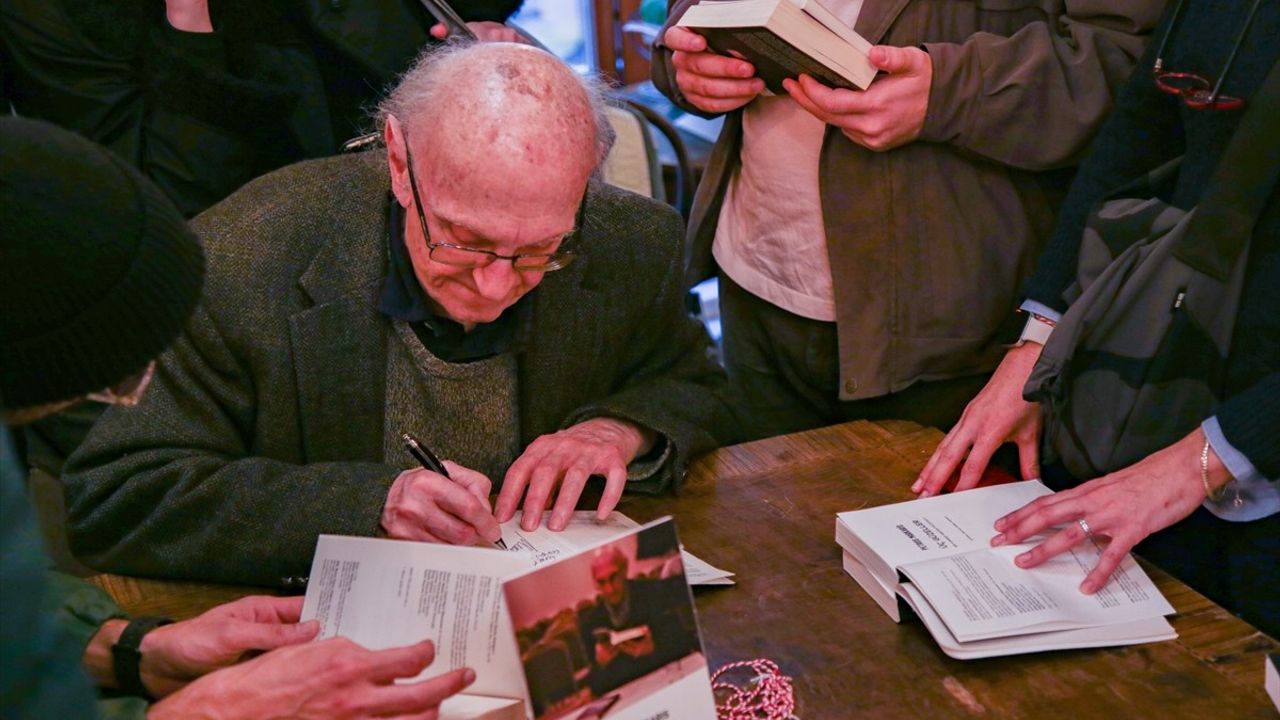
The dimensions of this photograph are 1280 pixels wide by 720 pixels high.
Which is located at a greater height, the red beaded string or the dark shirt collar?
the dark shirt collar

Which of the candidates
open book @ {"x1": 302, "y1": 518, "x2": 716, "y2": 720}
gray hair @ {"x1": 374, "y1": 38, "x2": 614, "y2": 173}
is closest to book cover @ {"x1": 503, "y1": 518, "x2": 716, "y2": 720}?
open book @ {"x1": 302, "y1": 518, "x2": 716, "y2": 720}

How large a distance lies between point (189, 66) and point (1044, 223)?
5.41ft

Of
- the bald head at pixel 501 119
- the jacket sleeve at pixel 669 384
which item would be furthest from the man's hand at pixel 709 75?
the bald head at pixel 501 119

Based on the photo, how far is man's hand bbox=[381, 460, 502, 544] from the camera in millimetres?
1601

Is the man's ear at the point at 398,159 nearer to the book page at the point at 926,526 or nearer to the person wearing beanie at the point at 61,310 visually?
the person wearing beanie at the point at 61,310

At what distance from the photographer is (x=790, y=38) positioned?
5.93 ft

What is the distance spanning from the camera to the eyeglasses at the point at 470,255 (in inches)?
65.7

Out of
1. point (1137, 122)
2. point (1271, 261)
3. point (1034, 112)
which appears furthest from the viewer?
point (1034, 112)

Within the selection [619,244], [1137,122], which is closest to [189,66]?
[619,244]

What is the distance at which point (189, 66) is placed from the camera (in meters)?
2.32

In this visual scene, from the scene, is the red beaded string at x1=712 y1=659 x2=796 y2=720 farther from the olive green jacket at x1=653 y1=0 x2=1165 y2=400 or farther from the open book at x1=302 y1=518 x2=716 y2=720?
the olive green jacket at x1=653 y1=0 x2=1165 y2=400

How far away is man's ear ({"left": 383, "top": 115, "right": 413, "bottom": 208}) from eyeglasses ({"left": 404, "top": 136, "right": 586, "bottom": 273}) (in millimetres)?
15

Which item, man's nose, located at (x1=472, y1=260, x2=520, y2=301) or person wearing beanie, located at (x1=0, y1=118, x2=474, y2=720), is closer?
person wearing beanie, located at (x1=0, y1=118, x2=474, y2=720)

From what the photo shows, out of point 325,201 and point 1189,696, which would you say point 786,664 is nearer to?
point 1189,696
